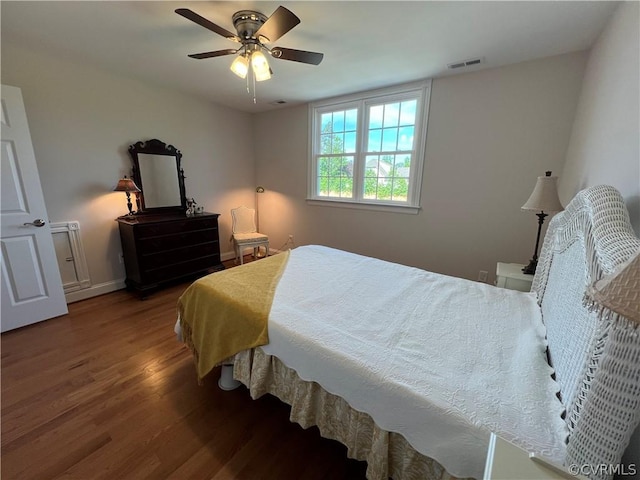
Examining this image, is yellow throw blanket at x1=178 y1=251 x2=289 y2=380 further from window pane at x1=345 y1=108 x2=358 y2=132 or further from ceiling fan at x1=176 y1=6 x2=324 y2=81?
window pane at x1=345 y1=108 x2=358 y2=132

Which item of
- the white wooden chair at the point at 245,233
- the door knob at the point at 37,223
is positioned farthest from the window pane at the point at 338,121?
the door knob at the point at 37,223

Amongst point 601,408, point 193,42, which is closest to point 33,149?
point 193,42

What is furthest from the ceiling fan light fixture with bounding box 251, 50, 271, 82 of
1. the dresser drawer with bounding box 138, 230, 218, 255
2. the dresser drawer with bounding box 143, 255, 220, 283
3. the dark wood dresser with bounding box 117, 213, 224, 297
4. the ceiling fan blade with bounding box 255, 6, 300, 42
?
the dresser drawer with bounding box 143, 255, 220, 283

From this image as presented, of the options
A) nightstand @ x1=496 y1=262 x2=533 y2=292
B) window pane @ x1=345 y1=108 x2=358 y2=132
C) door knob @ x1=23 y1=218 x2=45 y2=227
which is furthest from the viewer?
window pane @ x1=345 y1=108 x2=358 y2=132

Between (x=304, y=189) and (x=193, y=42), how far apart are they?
2187mm

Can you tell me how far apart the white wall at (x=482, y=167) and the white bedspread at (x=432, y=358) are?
1193mm

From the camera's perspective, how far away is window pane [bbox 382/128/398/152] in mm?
3094

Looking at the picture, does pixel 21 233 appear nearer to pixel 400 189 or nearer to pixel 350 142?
pixel 350 142

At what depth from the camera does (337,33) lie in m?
1.90

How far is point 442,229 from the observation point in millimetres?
2912

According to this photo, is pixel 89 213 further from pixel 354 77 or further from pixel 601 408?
pixel 601 408

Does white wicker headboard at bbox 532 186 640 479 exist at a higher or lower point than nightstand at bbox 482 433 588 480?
higher

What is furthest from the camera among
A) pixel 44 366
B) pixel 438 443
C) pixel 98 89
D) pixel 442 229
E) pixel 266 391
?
pixel 442 229

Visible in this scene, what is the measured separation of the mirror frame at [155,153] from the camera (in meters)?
3.01
